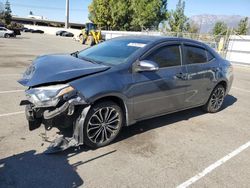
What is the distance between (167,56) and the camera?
186 inches

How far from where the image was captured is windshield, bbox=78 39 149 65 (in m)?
4.36

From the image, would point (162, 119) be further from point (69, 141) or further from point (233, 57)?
point (233, 57)

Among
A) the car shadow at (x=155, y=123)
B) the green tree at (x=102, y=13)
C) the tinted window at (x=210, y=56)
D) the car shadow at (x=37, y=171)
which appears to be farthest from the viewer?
the green tree at (x=102, y=13)

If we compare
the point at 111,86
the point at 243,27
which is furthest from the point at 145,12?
the point at 111,86

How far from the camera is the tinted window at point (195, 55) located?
515 cm

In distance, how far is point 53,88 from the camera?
3559 millimetres

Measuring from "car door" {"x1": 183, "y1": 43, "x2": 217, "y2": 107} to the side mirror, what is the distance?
117 cm

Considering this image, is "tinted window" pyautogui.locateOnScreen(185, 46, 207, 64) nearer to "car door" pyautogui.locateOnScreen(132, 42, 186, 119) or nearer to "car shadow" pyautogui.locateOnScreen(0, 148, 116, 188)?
"car door" pyautogui.locateOnScreen(132, 42, 186, 119)

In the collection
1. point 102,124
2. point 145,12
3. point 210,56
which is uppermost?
point 145,12

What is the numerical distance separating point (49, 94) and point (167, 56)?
7.42 ft

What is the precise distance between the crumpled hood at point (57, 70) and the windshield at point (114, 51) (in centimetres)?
34

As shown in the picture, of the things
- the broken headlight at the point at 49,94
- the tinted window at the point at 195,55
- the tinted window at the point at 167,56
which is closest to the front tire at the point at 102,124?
the broken headlight at the point at 49,94

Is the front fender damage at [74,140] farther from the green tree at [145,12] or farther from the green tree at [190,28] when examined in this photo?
the green tree at [145,12]

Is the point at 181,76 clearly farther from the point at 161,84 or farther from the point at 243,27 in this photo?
the point at 243,27
